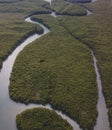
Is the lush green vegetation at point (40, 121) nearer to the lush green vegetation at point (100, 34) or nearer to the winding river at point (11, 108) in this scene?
the winding river at point (11, 108)

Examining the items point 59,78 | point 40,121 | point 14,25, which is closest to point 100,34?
point 14,25

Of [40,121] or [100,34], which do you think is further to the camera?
[100,34]

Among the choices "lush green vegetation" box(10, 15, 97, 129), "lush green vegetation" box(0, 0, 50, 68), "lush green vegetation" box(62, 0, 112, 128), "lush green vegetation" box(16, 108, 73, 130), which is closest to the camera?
"lush green vegetation" box(16, 108, 73, 130)

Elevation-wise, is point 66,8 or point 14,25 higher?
point 14,25

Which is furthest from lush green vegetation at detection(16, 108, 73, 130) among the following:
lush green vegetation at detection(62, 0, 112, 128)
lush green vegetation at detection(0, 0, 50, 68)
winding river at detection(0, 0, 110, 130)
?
lush green vegetation at detection(0, 0, 50, 68)

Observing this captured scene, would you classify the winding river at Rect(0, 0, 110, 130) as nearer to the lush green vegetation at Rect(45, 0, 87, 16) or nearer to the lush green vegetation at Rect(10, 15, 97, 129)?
the lush green vegetation at Rect(10, 15, 97, 129)

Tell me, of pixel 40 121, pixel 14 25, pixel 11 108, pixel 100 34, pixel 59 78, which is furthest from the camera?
pixel 14 25

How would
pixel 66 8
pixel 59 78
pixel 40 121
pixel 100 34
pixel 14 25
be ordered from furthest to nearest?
pixel 66 8, pixel 14 25, pixel 100 34, pixel 59 78, pixel 40 121

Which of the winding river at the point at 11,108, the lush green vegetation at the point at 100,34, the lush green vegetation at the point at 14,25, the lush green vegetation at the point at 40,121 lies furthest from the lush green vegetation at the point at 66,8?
the lush green vegetation at the point at 40,121

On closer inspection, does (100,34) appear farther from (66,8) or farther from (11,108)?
(11,108)
